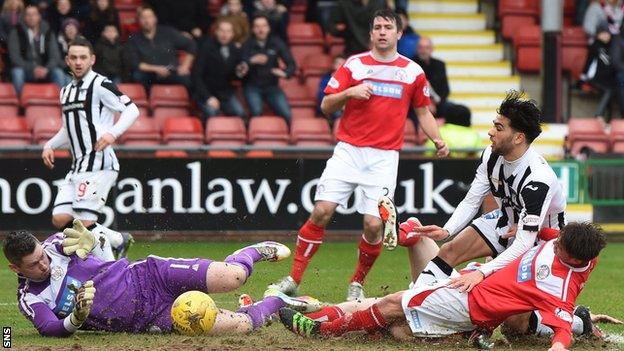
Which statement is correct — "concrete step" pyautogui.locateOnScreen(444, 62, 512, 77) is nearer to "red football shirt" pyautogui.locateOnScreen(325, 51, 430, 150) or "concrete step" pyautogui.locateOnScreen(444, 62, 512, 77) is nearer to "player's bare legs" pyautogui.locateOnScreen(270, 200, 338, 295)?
"red football shirt" pyautogui.locateOnScreen(325, 51, 430, 150)

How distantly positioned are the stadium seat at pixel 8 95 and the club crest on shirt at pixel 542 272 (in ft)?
33.1

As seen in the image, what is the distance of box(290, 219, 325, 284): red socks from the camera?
1092 cm

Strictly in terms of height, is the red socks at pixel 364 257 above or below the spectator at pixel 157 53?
below

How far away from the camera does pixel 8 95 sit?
55.6 ft

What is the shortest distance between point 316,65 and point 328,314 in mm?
9754

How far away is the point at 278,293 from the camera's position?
9.61 m

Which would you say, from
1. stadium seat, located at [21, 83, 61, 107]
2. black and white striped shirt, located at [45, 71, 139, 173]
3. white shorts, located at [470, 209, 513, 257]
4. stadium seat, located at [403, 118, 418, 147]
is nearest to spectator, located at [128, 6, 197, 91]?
stadium seat, located at [21, 83, 61, 107]

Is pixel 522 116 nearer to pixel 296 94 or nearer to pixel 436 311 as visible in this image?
pixel 436 311

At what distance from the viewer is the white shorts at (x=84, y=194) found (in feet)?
37.7

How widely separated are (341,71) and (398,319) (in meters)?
2.99

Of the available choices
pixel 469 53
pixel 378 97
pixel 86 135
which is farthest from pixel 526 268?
pixel 469 53

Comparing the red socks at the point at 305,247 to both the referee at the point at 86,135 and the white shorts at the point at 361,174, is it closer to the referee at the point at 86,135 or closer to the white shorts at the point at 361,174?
the white shorts at the point at 361,174

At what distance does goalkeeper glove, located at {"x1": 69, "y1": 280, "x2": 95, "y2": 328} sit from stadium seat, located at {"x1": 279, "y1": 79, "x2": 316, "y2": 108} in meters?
9.59

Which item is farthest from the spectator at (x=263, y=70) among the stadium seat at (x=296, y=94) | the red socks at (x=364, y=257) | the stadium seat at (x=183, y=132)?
the red socks at (x=364, y=257)
